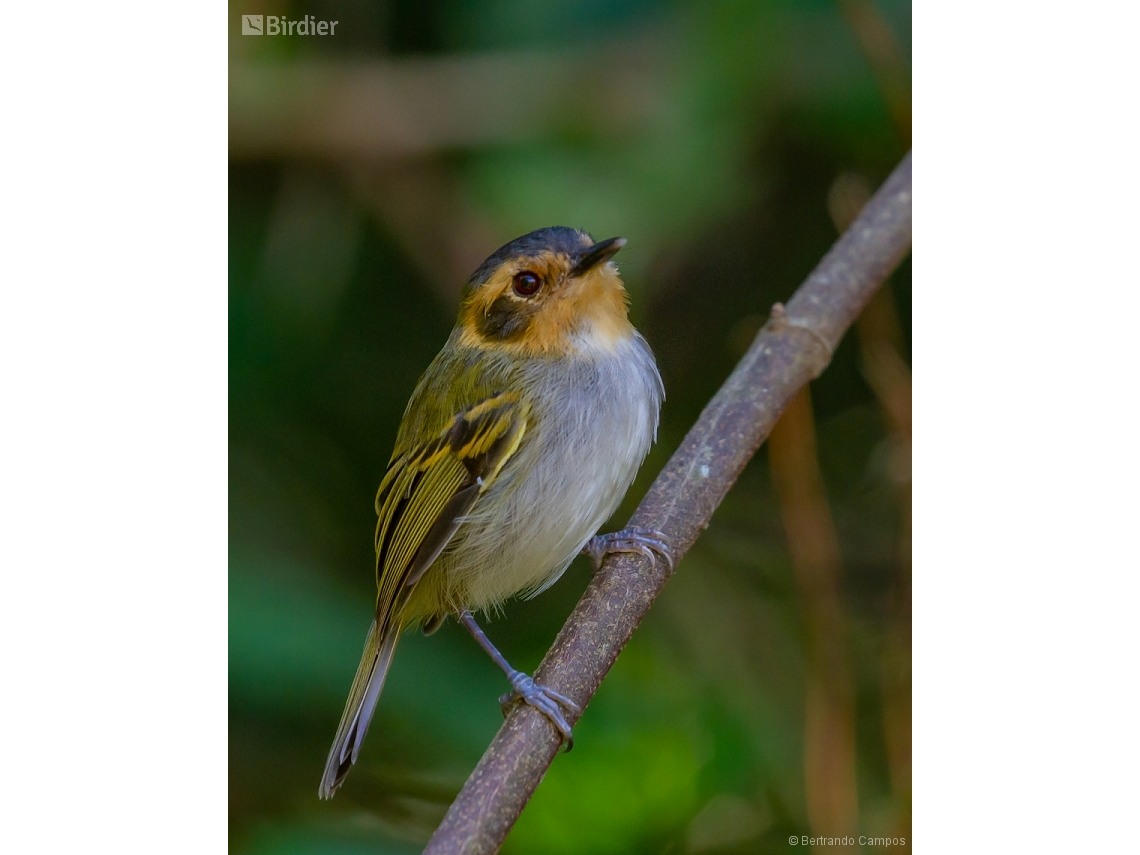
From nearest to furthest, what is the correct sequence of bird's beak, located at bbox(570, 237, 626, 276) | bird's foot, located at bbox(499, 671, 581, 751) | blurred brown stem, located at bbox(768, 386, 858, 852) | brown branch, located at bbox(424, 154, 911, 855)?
1. brown branch, located at bbox(424, 154, 911, 855)
2. bird's foot, located at bbox(499, 671, 581, 751)
3. bird's beak, located at bbox(570, 237, 626, 276)
4. blurred brown stem, located at bbox(768, 386, 858, 852)

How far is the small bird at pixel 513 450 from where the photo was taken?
1871mm

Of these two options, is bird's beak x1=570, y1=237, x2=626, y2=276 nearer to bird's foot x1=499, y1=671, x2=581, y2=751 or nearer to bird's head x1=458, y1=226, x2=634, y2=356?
bird's head x1=458, y1=226, x2=634, y2=356

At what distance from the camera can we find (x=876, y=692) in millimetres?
1952

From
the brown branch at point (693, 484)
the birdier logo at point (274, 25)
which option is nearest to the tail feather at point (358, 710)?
the brown branch at point (693, 484)

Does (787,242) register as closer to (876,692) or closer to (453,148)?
(453,148)

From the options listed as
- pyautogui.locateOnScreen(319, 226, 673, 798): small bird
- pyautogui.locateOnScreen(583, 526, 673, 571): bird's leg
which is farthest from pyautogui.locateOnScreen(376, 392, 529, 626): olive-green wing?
pyautogui.locateOnScreen(583, 526, 673, 571): bird's leg

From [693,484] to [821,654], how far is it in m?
0.43

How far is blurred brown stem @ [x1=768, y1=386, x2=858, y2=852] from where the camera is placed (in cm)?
197

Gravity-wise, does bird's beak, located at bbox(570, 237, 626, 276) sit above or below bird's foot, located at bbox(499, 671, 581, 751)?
above

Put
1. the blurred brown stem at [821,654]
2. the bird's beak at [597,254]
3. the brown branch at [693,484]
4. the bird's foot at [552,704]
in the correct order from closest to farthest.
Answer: the brown branch at [693,484] → the bird's foot at [552,704] → the bird's beak at [597,254] → the blurred brown stem at [821,654]

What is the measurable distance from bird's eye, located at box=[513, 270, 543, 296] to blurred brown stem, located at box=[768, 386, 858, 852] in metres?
0.60

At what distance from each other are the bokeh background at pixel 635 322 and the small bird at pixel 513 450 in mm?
59

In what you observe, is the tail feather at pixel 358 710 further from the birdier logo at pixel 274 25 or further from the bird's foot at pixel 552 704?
the birdier logo at pixel 274 25

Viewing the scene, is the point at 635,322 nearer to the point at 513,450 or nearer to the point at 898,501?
the point at 513,450
